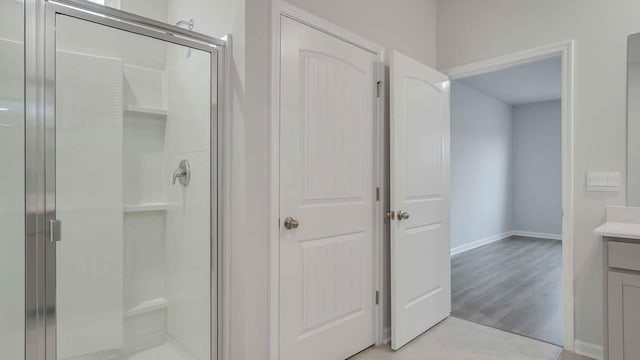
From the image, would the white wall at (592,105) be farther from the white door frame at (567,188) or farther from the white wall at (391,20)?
the white wall at (391,20)

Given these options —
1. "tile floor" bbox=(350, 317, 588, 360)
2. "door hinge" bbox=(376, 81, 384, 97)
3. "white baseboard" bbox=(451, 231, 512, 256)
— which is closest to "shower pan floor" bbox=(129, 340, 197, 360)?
"tile floor" bbox=(350, 317, 588, 360)

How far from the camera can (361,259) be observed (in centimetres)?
234

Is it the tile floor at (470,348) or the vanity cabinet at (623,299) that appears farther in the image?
the tile floor at (470,348)

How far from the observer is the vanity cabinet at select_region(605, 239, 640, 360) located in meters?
1.67

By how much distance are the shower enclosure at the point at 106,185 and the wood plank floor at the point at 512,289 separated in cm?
237

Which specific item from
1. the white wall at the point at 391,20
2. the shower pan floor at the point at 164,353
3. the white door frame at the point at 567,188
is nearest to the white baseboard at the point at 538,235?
the white door frame at the point at 567,188

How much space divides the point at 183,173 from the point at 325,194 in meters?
0.86

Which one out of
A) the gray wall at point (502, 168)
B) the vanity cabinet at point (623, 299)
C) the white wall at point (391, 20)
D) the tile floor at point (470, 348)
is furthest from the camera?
the gray wall at point (502, 168)

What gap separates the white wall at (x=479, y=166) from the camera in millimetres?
5441

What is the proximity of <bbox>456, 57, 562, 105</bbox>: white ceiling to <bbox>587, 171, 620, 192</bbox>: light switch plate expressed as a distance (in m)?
2.60

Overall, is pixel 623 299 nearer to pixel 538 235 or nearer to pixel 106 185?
pixel 106 185

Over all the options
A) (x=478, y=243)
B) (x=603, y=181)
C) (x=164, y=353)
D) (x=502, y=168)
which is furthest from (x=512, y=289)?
(x=502, y=168)

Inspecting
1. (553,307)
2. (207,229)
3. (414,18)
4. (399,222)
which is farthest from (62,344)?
(553,307)

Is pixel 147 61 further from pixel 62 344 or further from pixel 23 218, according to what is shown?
pixel 62 344
